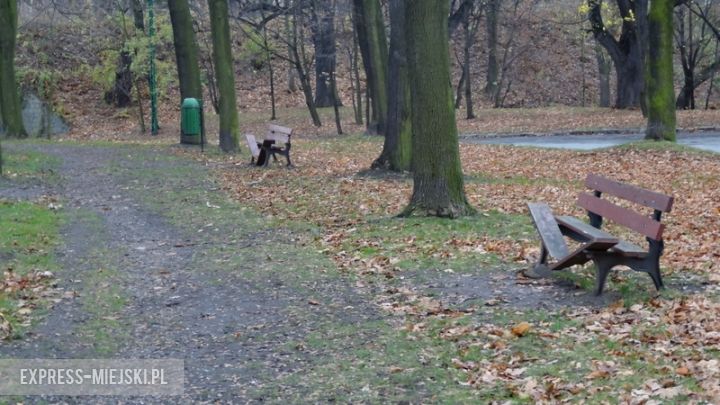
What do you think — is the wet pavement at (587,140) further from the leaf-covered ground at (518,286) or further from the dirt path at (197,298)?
the dirt path at (197,298)

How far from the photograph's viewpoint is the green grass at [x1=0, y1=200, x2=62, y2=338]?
876 cm

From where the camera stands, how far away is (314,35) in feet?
117

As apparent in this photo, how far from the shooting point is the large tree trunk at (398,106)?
16891mm

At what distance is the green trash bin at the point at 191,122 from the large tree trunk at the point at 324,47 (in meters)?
7.39

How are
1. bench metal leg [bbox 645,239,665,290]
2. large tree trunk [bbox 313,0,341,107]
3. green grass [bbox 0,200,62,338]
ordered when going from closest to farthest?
bench metal leg [bbox 645,239,665,290], green grass [bbox 0,200,62,338], large tree trunk [bbox 313,0,341,107]

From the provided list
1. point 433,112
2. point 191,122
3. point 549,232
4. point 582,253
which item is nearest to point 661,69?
point 433,112

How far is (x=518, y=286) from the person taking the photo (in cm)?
896

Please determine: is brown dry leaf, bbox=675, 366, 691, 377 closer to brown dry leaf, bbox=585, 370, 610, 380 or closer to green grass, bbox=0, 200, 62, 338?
brown dry leaf, bbox=585, 370, 610, 380

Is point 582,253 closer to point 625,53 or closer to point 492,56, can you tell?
point 625,53

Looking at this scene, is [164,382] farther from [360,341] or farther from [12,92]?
[12,92]

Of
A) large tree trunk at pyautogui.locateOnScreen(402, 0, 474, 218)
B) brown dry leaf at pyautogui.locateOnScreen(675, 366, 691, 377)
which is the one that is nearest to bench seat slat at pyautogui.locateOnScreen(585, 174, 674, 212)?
brown dry leaf at pyautogui.locateOnScreen(675, 366, 691, 377)

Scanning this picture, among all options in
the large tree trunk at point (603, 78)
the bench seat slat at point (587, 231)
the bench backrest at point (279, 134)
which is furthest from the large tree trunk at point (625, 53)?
the bench seat slat at point (587, 231)

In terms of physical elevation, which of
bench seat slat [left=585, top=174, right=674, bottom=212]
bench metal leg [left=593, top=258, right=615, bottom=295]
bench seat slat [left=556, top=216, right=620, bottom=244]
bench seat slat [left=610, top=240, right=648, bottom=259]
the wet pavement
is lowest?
the wet pavement

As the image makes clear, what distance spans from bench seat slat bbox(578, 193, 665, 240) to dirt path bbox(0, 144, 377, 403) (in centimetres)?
236
